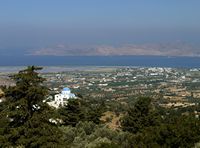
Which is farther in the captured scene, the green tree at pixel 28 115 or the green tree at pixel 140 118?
the green tree at pixel 140 118

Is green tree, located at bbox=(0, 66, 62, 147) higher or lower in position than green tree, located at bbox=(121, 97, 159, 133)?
higher

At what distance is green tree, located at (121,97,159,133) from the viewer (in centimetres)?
2378

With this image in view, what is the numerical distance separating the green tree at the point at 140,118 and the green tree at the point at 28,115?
32.0 feet

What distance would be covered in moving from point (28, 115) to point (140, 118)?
11.1 metres

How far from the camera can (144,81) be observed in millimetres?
95062

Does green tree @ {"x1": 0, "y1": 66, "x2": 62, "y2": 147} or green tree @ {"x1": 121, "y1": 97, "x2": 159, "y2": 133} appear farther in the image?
green tree @ {"x1": 121, "y1": 97, "x2": 159, "y2": 133}

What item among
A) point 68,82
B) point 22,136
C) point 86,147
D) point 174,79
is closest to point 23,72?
point 22,136

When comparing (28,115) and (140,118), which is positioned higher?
(28,115)

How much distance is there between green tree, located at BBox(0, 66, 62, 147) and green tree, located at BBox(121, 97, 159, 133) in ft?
32.0

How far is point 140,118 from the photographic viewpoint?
2438 cm

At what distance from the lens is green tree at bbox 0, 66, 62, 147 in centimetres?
1392

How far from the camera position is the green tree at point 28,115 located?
1392cm

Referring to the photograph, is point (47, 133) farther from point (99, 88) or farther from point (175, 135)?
point (99, 88)

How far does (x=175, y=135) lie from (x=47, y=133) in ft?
13.8
